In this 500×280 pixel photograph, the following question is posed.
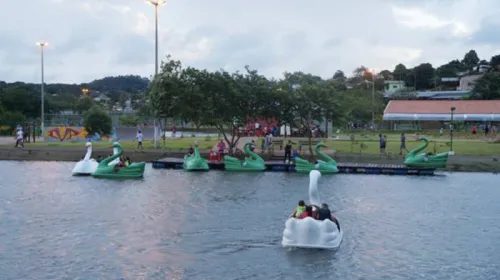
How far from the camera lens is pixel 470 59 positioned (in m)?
183

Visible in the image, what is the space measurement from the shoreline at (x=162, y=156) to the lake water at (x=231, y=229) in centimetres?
662

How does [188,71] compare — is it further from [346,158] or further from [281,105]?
[346,158]

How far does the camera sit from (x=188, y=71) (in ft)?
165

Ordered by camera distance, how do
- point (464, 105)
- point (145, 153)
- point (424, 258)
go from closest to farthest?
1. point (424, 258)
2. point (145, 153)
3. point (464, 105)

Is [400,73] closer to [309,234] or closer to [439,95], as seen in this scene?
[439,95]

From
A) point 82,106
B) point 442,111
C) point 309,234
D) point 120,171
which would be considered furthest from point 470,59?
point 309,234

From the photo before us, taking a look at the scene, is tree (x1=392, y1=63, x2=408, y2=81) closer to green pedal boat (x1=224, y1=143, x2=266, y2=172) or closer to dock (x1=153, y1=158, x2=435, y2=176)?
dock (x1=153, y1=158, x2=435, y2=176)

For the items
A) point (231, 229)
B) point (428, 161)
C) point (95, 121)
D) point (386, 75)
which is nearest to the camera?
point (231, 229)

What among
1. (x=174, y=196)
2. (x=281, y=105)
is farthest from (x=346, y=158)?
(x=174, y=196)

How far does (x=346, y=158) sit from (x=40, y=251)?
108 ft

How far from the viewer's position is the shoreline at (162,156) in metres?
45.0

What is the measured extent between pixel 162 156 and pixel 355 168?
17.2 meters

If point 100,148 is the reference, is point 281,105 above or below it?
above

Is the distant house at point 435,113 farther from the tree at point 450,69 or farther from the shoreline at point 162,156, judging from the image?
the tree at point 450,69
